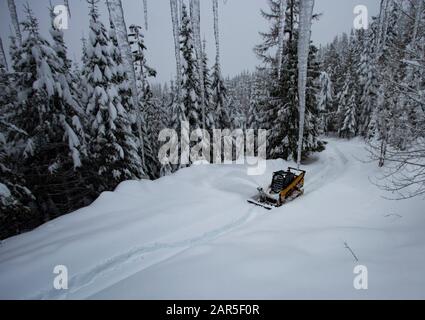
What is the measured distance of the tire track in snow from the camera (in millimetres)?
5150

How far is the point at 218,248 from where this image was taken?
239 inches

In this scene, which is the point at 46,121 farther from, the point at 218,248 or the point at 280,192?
the point at 280,192

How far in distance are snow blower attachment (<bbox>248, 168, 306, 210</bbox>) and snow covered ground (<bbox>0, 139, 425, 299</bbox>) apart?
0.52 metres

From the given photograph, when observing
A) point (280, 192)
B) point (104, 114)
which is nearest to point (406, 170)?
A: point (280, 192)

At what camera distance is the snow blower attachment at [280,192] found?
35.6 ft

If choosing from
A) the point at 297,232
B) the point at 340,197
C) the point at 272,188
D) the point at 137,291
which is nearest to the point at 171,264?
the point at 137,291

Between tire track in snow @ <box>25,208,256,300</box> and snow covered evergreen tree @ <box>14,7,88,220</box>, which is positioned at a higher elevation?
snow covered evergreen tree @ <box>14,7,88,220</box>

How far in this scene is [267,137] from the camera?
1875 cm

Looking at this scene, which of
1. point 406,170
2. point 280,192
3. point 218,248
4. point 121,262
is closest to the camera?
point 218,248

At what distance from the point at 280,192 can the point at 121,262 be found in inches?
303

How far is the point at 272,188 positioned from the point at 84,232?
8600mm

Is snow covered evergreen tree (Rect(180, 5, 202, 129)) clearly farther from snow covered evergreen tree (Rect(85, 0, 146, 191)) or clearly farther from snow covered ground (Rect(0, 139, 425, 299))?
snow covered ground (Rect(0, 139, 425, 299))

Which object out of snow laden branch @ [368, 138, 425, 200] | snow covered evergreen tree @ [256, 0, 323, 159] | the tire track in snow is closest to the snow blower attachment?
the tire track in snow

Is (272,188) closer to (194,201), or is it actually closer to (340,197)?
(340,197)
